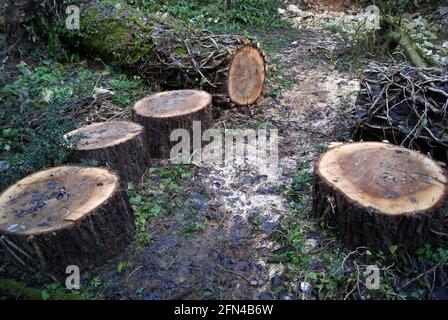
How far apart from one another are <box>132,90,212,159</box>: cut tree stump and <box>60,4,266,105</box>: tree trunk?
536 millimetres

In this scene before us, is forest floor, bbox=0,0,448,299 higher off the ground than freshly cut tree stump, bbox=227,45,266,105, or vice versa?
freshly cut tree stump, bbox=227,45,266,105

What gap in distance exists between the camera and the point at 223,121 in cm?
432

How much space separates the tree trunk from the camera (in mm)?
4355

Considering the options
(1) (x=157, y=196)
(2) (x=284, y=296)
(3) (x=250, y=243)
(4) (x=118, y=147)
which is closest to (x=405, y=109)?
(3) (x=250, y=243)

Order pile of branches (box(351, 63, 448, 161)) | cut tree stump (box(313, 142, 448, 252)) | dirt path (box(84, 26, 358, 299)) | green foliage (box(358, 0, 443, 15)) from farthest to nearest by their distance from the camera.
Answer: green foliage (box(358, 0, 443, 15)) < pile of branches (box(351, 63, 448, 161)) < dirt path (box(84, 26, 358, 299)) < cut tree stump (box(313, 142, 448, 252))

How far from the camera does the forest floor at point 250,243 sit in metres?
2.34

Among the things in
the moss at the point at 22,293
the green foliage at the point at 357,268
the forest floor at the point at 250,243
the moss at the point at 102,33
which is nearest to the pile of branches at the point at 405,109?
the forest floor at the point at 250,243

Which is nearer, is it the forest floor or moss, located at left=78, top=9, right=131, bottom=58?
the forest floor

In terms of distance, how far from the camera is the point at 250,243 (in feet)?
8.97

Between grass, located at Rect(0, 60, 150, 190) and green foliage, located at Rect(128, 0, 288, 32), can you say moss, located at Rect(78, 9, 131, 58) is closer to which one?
grass, located at Rect(0, 60, 150, 190)

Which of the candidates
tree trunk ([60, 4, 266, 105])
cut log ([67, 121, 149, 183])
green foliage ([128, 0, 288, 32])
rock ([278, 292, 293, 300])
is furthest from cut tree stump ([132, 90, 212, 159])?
green foliage ([128, 0, 288, 32])

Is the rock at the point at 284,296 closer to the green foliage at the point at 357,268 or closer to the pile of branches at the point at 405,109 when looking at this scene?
the green foliage at the point at 357,268
